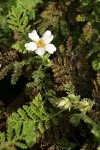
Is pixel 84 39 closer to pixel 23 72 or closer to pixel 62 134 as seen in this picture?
pixel 23 72

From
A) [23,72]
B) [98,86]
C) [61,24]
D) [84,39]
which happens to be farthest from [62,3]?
[98,86]

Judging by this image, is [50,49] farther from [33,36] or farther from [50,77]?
[50,77]

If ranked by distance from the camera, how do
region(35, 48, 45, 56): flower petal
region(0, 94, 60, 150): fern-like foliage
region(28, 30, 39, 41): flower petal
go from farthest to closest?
1. region(28, 30, 39, 41): flower petal
2. region(35, 48, 45, 56): flower petal
3. region(0, 94, 60, 150): fern-like foliage

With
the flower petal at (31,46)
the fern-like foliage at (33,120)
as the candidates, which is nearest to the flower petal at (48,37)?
the flower petal at (31,46)

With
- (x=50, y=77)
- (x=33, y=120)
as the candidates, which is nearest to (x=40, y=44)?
(x=50, y=77)

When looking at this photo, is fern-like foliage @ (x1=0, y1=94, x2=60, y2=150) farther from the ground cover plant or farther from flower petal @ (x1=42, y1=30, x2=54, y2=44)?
flower petal @ (x1=42, y1=30, x2=54, y2=44)

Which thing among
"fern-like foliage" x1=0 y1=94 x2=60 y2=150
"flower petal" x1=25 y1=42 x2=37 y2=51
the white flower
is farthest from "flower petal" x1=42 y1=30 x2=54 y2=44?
"fern-like foliage" x1=0 y1=94 x2=60 y2=150

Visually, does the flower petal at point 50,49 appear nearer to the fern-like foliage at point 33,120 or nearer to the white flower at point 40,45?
the white flower at point 40,45

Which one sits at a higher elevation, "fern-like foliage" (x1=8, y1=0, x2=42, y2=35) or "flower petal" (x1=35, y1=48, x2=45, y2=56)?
"fern-like foliage" (x1=8, y1=0, x2=42, y2=35)

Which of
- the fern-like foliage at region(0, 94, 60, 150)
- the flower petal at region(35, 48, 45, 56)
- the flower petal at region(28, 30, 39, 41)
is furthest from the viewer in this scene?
the flower petal at region(28, 30, 39, 41)

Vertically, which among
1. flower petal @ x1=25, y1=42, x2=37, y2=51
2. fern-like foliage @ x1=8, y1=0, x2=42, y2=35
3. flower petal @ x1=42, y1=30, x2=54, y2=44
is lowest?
flower petal @ x1=25, y1=42, x2=37, y2=51
